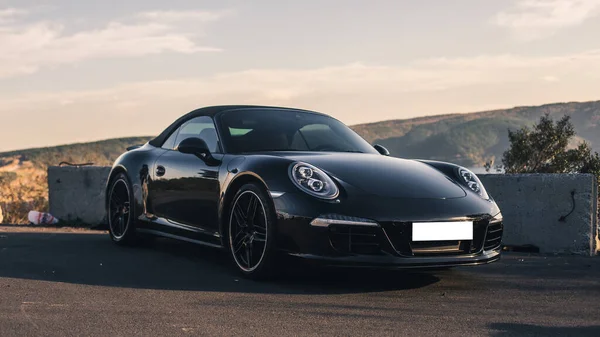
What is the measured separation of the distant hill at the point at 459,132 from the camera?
112688 millimetres

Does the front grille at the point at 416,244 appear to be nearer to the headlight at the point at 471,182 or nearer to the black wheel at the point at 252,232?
the headlight at the point at 471,182

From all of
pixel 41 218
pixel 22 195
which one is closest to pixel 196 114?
pixel 41 218

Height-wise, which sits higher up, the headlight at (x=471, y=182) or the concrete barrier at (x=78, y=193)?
the headlight at (x=471, y=182)

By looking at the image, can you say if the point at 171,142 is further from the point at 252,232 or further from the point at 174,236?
the point at 252,232

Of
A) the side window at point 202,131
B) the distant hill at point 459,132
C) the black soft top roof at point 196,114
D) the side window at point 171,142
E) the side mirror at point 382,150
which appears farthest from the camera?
the distant hill at point 459,132

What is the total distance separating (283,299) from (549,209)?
4.24 metres

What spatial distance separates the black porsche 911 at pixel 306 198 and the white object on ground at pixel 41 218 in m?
5.08

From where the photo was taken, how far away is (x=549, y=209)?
822 cm

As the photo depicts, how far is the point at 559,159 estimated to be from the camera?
3180cm

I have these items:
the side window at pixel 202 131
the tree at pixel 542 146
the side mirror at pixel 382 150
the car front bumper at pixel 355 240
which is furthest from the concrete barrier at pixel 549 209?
the tree at pixel 542 146

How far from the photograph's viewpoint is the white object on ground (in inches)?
468

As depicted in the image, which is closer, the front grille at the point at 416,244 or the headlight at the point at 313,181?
the front grille at the point at 416,244

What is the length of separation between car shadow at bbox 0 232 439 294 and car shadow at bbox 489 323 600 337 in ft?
4.17

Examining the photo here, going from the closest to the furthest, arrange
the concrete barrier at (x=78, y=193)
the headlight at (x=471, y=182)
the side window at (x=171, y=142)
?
1. the headlight at (x=471, y=182)
2. the side window at (x=171, y=142)
3. the concrete barrier at (x=78, y=193)
